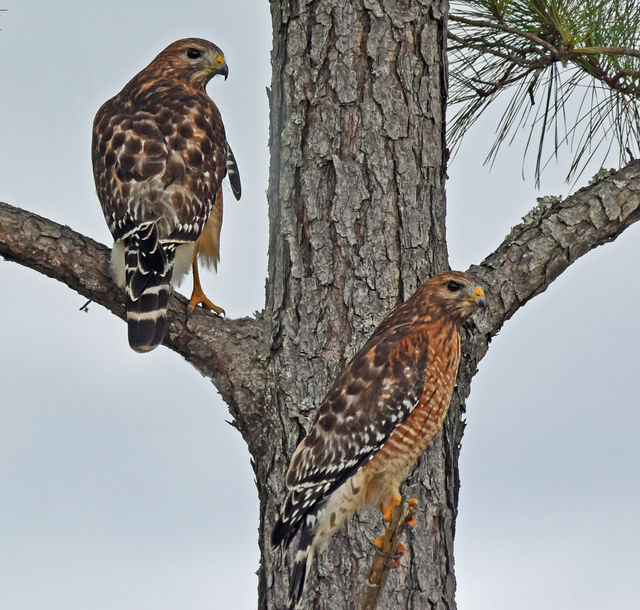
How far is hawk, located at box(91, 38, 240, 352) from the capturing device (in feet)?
15.5

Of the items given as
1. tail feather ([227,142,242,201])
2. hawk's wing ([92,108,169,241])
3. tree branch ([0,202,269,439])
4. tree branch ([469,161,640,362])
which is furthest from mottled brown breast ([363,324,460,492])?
tail feather ([227,142,242,201])

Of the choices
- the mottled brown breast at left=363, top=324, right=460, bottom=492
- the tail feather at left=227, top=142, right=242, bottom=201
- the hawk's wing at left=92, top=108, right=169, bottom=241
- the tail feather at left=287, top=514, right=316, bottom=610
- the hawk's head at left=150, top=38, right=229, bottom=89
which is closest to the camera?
the tail feather at left=287, top=514, right=316, bottom=610

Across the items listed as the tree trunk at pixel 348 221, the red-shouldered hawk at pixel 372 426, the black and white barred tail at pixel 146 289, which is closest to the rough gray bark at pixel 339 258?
the tree trunk at pixel 348 221

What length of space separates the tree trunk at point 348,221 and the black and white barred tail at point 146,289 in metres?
0.47

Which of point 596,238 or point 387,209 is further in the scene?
point 596,238

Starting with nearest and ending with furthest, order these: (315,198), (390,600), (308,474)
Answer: (308,474)
(390,600)
(315,198)

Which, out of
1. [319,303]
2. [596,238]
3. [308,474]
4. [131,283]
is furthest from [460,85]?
[308,474]

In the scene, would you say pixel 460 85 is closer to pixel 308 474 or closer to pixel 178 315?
pixel 178 315

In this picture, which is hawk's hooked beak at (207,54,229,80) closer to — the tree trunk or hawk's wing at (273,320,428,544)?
the tree trunk

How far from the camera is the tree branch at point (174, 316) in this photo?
15.7 ft

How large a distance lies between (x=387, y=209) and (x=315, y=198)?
310 millimetres

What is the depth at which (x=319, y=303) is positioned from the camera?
15.6ft

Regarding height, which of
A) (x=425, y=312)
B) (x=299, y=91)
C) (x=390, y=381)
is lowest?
(x=390, y=381)

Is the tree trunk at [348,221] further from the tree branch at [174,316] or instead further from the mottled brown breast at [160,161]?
the mottled brown breast at [160,161]
